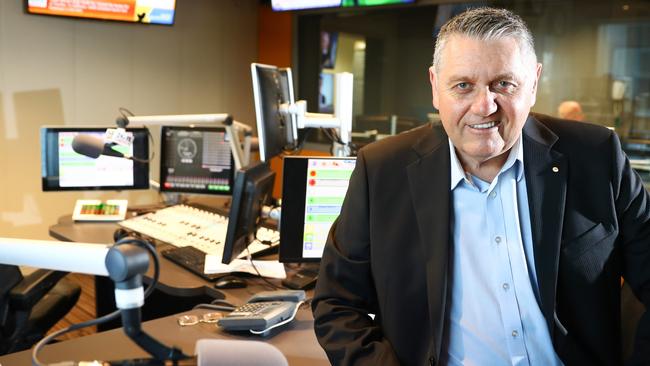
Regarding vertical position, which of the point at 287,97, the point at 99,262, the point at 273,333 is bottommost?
the point at 273,333

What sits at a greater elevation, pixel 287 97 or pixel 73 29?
pixel 73 29

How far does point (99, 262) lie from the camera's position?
2.74 feet

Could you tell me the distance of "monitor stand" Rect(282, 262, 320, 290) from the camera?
2145mm

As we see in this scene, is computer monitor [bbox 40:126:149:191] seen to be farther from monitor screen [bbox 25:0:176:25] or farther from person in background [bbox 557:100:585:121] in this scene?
person in background [bbox 557:100:585:121]

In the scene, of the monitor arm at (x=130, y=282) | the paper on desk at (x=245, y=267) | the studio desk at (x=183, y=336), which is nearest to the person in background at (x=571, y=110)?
the paper on desk at (x=245, y=267)

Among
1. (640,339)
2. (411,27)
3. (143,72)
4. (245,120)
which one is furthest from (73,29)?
(640,339)

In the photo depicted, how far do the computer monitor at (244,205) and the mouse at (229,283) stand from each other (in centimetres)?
8

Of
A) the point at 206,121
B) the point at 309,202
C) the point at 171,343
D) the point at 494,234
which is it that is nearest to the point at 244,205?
the point at 309,202

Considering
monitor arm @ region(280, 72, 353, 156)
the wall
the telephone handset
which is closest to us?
the telephone handset

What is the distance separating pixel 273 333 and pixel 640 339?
92 cm

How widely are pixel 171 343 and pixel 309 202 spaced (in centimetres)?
70

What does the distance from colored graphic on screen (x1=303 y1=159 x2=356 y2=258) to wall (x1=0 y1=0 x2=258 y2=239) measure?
10.0 feet

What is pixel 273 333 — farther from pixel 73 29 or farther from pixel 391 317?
pixel 73 29

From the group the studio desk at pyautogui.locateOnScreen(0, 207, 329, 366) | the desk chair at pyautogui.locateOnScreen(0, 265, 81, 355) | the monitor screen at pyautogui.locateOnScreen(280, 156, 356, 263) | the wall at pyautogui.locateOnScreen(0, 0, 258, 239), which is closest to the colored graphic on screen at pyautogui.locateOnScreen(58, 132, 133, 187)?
the desk chair at pyautogui.locateOnScreen(0, 265, 81, 355)
